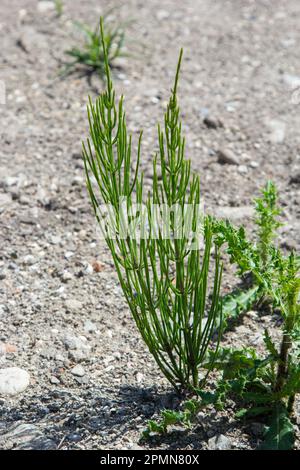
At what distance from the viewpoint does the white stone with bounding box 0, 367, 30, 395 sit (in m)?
3.21

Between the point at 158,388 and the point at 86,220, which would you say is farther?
the point at 86,220

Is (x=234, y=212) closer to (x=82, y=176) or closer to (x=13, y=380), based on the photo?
(x=82, y=176)

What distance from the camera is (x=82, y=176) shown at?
4562 millimetres

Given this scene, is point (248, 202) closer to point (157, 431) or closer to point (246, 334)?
point (246, 334)

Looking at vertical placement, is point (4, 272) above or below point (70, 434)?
above

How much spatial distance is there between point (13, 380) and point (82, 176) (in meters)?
1.64

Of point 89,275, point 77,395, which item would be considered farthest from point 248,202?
point 77,395

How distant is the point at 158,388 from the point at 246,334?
0.56 m

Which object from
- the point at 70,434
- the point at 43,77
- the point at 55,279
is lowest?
the point at 70,434

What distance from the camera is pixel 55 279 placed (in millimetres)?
3879

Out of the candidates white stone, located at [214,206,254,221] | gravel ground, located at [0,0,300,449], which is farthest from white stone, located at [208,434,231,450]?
white stone, located at [214,206,254,221]

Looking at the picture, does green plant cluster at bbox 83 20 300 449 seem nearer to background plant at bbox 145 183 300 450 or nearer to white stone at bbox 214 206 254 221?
background plant at bbox 145 183 300 450

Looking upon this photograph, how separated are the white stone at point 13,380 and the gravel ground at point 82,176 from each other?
0.02 m

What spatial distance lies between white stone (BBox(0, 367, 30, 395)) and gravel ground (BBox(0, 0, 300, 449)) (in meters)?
0.02
